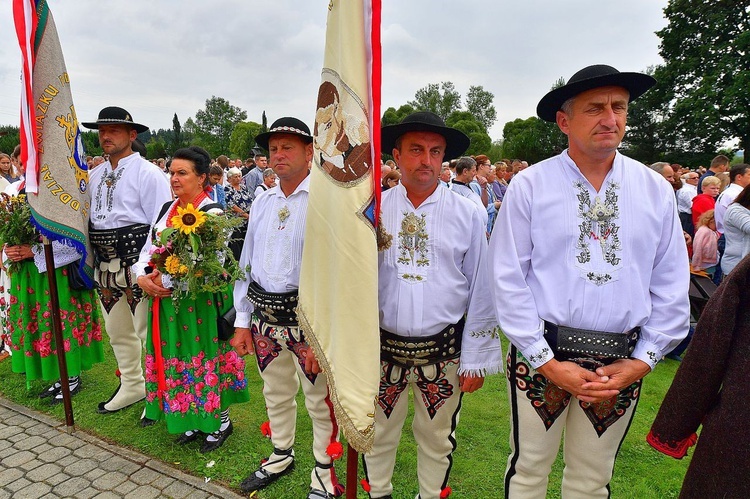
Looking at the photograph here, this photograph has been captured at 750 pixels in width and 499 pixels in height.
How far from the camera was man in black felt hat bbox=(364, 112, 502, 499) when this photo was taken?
248cm

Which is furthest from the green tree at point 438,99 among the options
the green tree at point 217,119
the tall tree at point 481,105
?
the green tree at point 217,119

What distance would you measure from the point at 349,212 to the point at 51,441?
369 cm

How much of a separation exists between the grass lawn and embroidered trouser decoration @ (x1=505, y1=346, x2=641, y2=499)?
1.01 metres

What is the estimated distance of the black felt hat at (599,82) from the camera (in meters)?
2.04

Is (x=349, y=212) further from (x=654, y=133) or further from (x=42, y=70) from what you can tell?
(x=654, y=133)

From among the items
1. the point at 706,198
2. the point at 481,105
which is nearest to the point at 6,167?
the point at 706,198

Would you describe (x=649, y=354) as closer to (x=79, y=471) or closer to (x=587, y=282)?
(x=587, y=282)

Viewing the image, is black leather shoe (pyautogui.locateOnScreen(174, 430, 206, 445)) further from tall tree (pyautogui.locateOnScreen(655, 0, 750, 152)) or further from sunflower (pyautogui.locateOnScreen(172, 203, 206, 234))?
tall tree (pyautogui.locateOnScreen(655, 0, 750, 152))

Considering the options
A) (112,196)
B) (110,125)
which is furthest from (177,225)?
(110,125)

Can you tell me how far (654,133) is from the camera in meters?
35.1

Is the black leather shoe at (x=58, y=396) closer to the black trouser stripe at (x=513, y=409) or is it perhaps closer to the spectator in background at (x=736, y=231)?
the black trouser stripe at (x=513, y=409)

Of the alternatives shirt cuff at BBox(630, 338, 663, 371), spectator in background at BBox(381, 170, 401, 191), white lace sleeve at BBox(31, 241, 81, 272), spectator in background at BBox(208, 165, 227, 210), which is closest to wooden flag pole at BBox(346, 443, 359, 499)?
shirt cuff at BBox(630, 338, 663, 371)

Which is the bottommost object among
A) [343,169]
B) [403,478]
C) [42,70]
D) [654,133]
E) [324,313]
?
[403,478]

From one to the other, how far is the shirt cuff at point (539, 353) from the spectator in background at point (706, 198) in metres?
5.80
